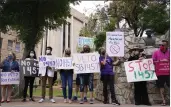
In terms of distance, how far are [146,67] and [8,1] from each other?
6.67m

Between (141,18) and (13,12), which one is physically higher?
(141,18)

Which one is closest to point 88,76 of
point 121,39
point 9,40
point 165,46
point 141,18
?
point 121,39

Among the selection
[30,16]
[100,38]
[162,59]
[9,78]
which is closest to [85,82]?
[162,59]

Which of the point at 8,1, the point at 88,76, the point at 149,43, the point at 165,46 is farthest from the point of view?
the point at 8,1

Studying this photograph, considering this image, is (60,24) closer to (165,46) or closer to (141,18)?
(165,46)

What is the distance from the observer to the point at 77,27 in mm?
67062

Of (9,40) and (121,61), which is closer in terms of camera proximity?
(121,61)

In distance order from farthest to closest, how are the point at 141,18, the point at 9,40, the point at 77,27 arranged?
the point at 77,27
the point at 9,40
the point at 141,18

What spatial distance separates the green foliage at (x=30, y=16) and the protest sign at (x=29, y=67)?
10.2 feet

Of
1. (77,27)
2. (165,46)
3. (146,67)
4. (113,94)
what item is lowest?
(113,94)

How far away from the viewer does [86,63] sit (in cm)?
1073

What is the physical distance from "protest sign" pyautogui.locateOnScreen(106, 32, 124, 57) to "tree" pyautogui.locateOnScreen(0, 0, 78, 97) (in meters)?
3.83

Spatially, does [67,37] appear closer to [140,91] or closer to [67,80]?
[67,80]

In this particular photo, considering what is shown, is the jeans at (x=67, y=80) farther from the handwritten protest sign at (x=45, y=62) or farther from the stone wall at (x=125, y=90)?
the stone wall at (x=125, y=90)
